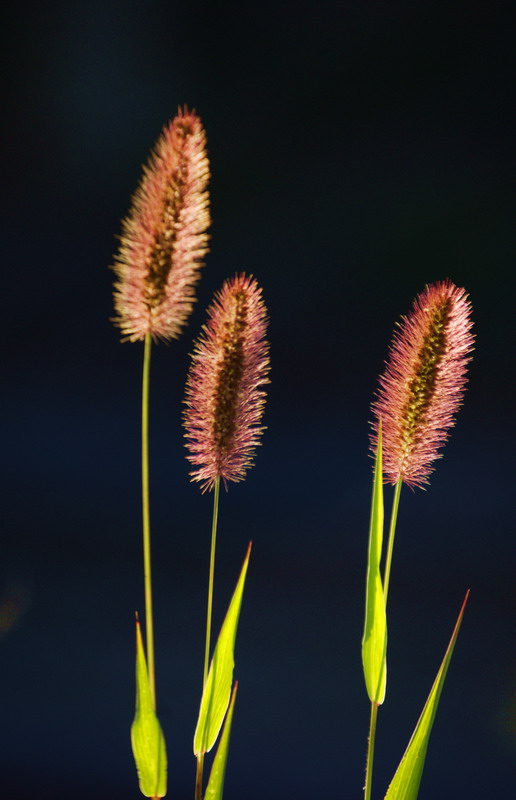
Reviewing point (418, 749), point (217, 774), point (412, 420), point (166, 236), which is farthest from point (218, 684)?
point (166, 236)

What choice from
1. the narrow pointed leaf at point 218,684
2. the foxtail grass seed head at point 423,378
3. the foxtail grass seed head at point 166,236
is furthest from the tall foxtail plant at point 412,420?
the foxtail grass seed head at point 166,236

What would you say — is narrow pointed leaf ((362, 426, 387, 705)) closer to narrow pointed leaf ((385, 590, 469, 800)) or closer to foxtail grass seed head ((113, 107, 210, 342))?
narrow pointed leaf ((385, 590, 469, 800))

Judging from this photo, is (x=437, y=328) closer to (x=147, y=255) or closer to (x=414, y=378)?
(x=414, y=378)

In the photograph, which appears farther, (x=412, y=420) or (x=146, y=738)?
(x=412, y=420)

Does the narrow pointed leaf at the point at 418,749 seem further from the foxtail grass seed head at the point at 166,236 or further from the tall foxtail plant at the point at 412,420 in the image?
the foxtail grass seed head at the point at 166,236

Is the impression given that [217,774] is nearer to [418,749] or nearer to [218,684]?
[218,684]

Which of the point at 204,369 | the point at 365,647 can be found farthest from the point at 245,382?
the point at 365,647
